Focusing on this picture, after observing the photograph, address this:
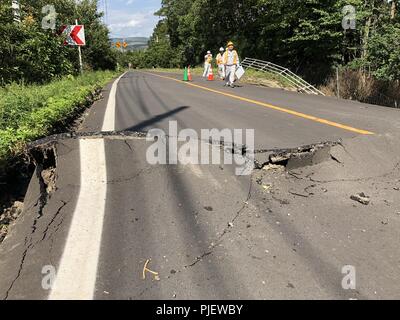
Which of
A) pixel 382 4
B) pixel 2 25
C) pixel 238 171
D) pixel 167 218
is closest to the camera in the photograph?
pixel 167 218

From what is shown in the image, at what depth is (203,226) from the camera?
3465 millimetres

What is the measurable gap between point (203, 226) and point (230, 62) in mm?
12716

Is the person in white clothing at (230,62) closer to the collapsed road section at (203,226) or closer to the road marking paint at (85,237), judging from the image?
the collapsed road section at (203,226)

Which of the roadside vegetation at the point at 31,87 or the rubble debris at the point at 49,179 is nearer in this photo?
the rubble debris at the point at 49,179

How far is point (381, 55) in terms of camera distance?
608 inches

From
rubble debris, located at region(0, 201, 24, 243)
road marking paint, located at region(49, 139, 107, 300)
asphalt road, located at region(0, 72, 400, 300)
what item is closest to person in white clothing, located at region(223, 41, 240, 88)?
asphalt road, located at region(0, 72, 400, 300)

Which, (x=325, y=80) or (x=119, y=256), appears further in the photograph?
(x=325, y=80)

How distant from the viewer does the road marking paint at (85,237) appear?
2.66 m

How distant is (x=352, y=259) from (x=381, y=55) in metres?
14.8

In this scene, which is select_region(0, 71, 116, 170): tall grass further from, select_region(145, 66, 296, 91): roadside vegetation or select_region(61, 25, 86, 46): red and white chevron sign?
select_region(145, 66, 296, 91): roadside vegetation

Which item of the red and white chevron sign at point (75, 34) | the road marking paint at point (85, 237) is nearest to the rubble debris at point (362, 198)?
the road marking paint at point (85, 237)

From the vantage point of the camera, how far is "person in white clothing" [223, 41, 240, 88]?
15.1 m
